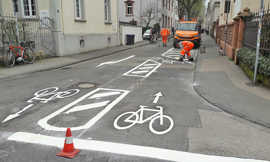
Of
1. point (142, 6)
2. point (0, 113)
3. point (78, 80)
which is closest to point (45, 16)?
point (78, 80)

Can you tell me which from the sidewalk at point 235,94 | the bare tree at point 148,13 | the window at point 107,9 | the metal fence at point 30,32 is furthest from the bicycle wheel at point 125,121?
the bare tree at point 148,13

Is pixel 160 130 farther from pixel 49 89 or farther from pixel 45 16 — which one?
pixel 45 16

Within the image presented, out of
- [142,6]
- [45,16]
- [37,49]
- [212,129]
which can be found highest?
[142,6]

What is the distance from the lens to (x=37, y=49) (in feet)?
48.6

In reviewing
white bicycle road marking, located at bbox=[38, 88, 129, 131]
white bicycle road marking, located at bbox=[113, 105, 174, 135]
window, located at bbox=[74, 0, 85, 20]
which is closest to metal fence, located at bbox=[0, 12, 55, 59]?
window, located at bbox=[74, 0, 85, 20]

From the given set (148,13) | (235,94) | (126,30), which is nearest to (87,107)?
(235,94)

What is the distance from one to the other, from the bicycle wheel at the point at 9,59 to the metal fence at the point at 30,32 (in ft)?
2.97

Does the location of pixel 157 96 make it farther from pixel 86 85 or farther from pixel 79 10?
pixel 79 10

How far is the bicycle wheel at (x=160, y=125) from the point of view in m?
4.59

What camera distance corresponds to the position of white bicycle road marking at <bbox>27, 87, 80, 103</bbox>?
6648mm

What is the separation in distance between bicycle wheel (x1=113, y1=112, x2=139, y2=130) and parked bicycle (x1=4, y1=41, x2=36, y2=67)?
9.01 m

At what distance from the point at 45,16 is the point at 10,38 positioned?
3342 mm

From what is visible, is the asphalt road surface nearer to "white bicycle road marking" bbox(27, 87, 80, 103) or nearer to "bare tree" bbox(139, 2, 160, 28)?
"white bicycle road marking" bbox(27, 87, 80, 103)

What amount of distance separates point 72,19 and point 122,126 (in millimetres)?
14080
